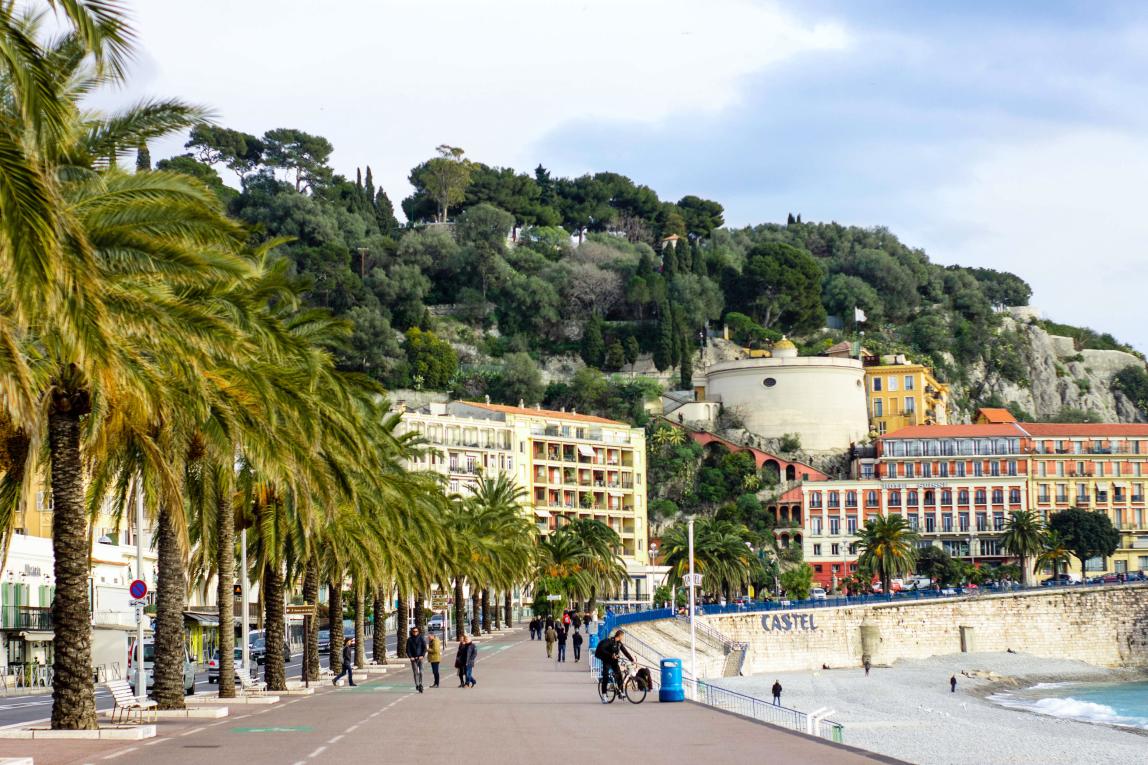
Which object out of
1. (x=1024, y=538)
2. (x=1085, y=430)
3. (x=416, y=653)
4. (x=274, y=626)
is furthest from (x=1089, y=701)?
(x=1085, y=430)

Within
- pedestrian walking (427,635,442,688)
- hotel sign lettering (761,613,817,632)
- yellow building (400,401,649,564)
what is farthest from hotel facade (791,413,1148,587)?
pedestrian walking (427,635,442,688)

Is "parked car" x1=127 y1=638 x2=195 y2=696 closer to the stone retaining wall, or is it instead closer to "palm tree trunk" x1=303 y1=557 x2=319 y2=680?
"palm tree trunk" x1=303 y1=557 x2=319 y2=680

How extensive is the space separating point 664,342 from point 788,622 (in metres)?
78.5

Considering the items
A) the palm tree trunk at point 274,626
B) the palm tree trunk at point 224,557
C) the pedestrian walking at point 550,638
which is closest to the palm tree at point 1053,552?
the pedestrian walking at point 550,638

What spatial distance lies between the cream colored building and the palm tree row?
129 meters

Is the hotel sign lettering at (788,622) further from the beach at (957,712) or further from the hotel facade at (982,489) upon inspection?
the hotel facade at (982,489)

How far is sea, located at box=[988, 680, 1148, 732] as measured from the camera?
235ft

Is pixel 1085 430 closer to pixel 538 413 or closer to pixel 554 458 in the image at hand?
pixel 554 458

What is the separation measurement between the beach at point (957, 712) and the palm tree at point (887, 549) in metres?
17.2

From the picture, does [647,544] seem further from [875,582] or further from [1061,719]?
[1061,719]

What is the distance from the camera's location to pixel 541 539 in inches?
4734

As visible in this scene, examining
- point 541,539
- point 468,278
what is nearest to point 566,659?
point 541,539

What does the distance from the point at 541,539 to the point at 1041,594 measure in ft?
120

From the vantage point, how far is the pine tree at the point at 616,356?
183125mm
